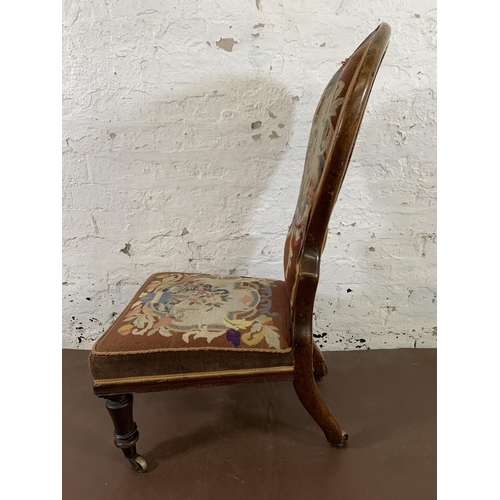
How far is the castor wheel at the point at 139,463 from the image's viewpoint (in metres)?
1.19

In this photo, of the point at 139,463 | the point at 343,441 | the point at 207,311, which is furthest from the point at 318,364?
the point at 139,463

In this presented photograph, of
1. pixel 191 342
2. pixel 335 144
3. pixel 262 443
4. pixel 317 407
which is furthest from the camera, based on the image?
pixel 262 443

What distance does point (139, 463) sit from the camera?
1193 mm

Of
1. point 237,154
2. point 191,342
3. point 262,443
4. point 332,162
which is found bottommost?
point 262,443

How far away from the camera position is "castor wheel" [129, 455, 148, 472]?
1193 millimetres

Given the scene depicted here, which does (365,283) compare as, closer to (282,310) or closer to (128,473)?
Answer: (282,310)

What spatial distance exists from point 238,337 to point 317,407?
0.36m

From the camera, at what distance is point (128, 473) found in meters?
1.21

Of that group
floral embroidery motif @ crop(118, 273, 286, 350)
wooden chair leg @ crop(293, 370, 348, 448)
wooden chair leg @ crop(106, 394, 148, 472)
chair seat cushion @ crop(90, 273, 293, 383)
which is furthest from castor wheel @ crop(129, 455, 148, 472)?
wooden chair leg @ crop(293, 370, 348, 448)

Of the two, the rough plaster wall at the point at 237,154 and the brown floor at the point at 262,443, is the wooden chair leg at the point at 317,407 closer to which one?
the brown floor at the point at 262,443

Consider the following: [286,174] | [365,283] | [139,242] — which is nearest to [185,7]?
[286,174]

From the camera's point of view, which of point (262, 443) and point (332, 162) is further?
point (262, 443)

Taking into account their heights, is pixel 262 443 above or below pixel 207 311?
below

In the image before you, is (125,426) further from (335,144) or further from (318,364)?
(335,144)
